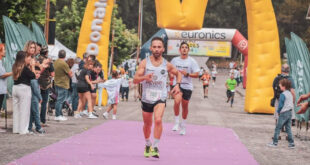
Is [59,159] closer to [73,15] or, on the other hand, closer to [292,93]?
[292,93]

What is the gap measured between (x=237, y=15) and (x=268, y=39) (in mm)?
63123

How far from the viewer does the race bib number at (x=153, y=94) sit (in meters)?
8.50

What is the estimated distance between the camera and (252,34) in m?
19.7

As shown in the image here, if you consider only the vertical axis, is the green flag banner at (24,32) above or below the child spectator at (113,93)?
above

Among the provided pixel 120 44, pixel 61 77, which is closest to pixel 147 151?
pixel 61 77

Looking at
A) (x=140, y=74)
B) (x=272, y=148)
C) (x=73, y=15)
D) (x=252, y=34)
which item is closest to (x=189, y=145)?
(x=272, y=148)

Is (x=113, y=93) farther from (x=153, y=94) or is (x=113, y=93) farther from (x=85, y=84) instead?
(x=153, y=94)

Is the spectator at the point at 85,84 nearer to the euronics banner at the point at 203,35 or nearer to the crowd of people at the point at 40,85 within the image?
the crowd of people at the point at 40,85

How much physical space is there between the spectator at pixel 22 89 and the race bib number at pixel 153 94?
304 cm

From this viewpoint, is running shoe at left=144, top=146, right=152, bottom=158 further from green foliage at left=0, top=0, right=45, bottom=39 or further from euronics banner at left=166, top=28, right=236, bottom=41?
euronics banner at left=166, top=28, right=236, bottom=41

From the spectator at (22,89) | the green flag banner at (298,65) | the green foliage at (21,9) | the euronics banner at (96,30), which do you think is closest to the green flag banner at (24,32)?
the green foliage at (21,9)

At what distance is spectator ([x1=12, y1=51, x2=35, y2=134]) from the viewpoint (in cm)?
1034

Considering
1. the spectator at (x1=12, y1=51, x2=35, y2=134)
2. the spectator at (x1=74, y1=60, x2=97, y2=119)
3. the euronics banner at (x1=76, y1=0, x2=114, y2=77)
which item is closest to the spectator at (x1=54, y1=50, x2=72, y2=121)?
the spectator at (x1=74, y1=60, x2=97, y2=119)

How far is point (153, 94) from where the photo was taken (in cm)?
850
